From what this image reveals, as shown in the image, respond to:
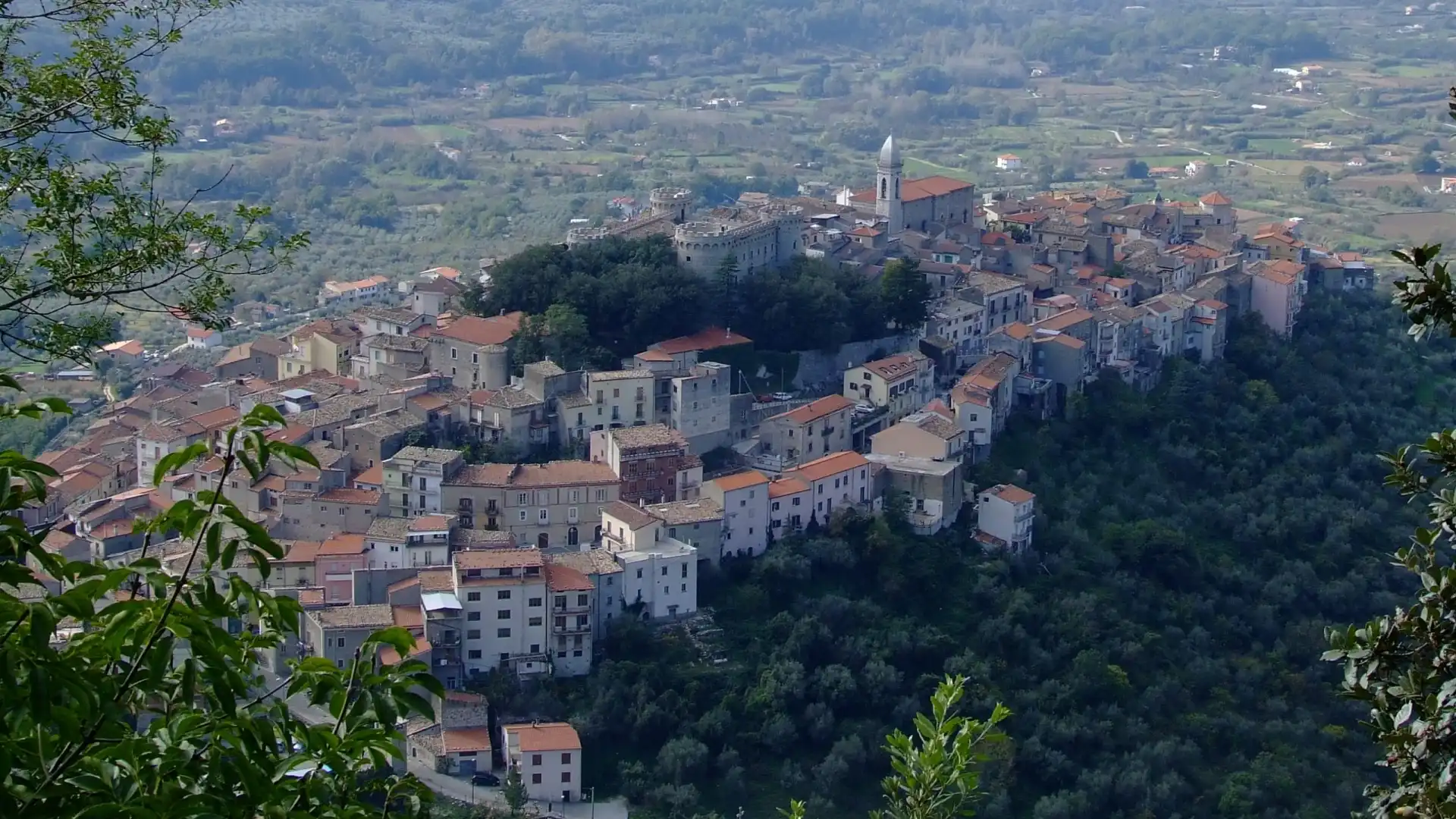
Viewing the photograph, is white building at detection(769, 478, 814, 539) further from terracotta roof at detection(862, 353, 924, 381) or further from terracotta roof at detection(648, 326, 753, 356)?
terracotta roof at detection(862, 353, 924, 381)

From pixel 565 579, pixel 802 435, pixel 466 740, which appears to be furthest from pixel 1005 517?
pixel 466 740

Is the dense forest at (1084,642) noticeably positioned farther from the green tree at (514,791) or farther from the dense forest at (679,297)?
the dense forest at (679,297)

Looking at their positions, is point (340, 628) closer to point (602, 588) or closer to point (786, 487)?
point (602, 588)

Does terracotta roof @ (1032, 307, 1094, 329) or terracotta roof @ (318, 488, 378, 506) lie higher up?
terracotta roof @ (318, 488, 378, 506)

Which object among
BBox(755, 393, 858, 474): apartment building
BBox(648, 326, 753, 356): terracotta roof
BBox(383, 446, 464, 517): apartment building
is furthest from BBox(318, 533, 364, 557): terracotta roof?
BBox(755, 393, 858, 474): apartment building

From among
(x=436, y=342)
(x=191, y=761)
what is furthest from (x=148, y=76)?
(x=191, y=761)

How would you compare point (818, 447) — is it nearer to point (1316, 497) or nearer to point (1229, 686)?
point (1229, 686)
